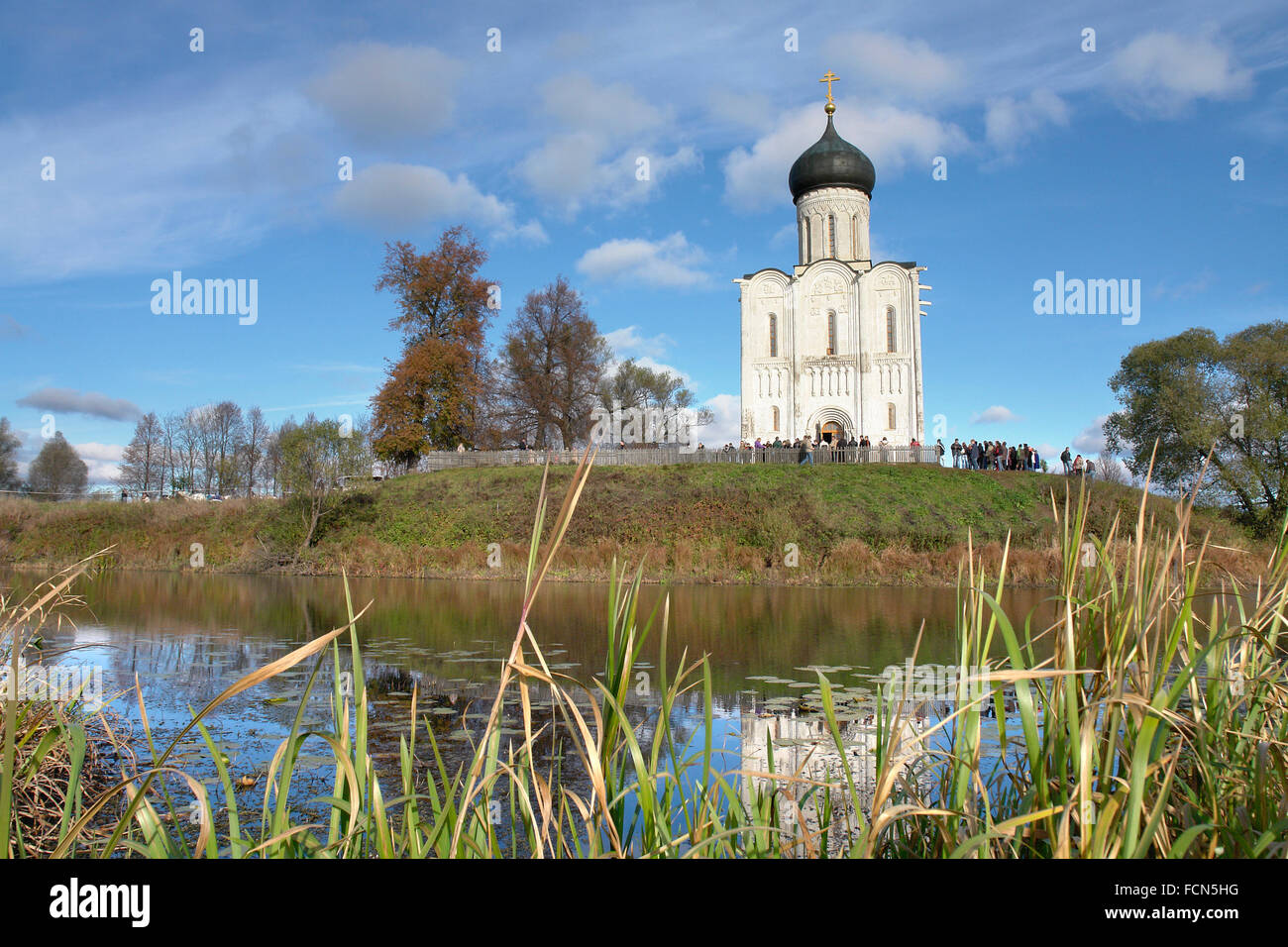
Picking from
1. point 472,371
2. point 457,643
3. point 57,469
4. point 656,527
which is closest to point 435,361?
point 472,371

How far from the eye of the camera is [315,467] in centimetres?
2755

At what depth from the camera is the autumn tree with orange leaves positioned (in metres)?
38.9

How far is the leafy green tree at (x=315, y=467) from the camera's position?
90.3 feet

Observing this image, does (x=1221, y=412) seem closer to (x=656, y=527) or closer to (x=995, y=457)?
(x=995, y=457)

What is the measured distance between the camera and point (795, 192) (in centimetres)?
4659

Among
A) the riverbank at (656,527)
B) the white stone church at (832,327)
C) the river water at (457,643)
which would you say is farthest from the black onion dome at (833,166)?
the river water at (457,643)

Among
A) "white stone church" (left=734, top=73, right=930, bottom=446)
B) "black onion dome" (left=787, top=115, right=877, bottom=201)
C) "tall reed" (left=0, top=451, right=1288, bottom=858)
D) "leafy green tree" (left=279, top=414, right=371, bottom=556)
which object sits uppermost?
"black onion dome" (left=787, top=115, right=877, bottom=201)

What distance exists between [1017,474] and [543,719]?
2825 centimetres

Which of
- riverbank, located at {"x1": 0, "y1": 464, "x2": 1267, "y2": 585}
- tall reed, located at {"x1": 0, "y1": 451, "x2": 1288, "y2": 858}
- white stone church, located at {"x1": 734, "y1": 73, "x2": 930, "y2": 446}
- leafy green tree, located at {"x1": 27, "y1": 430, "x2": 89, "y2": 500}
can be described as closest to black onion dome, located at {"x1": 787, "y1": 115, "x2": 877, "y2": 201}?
white stone church, located at {"x1": 734, "y1": 73, "x2": 930, "y2": 446}

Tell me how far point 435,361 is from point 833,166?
23.6m

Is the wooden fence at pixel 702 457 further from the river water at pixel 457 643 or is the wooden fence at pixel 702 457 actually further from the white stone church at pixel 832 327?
the river water at pixel 457 643

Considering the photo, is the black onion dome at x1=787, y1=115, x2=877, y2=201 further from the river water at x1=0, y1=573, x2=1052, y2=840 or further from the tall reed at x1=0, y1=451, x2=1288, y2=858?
the tall reed at x1=0, y1=451, x2=1288, y2=858

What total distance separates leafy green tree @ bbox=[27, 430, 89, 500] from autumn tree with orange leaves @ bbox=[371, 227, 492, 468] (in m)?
39.8
